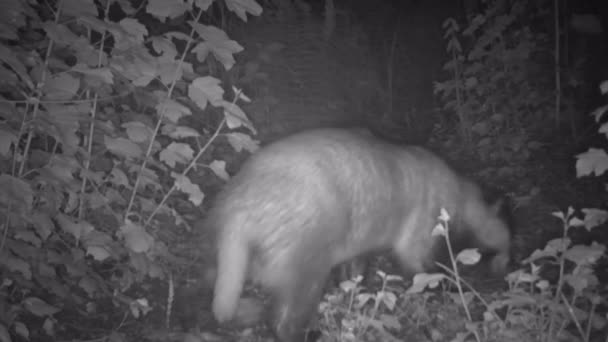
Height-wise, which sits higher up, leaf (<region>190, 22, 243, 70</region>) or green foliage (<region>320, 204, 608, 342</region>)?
leaf (<region>190, 22, 243, 70</region>)

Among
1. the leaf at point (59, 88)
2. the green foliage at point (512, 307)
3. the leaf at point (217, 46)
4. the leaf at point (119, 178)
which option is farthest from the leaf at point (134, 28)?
the green foliage at point (512, 307)

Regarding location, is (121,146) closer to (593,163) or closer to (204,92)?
(204,92)

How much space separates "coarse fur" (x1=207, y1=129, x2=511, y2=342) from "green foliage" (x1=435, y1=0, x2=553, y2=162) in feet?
8.78

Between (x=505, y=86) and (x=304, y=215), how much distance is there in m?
4.17

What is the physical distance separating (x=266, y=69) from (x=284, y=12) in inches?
40.1

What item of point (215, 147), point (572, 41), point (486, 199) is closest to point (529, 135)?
point (572, 41)

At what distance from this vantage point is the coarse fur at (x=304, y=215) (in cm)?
271

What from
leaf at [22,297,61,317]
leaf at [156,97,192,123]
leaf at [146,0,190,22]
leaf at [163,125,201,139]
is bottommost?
leaf at [22,297,61,317]

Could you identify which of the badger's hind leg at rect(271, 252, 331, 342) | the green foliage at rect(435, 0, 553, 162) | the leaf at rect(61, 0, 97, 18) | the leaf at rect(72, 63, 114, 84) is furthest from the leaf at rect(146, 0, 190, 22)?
the green foliage at rect(435, 0, 553, 162)

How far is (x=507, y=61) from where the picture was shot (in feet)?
18.3

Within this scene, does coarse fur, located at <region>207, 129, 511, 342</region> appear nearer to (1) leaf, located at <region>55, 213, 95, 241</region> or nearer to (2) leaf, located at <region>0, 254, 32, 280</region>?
(1) leaf, located at <region>55, 213, 95, 241</region>

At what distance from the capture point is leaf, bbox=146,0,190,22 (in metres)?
2.36

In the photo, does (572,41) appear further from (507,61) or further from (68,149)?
(68,149)

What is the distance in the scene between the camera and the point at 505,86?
589 centimetres
